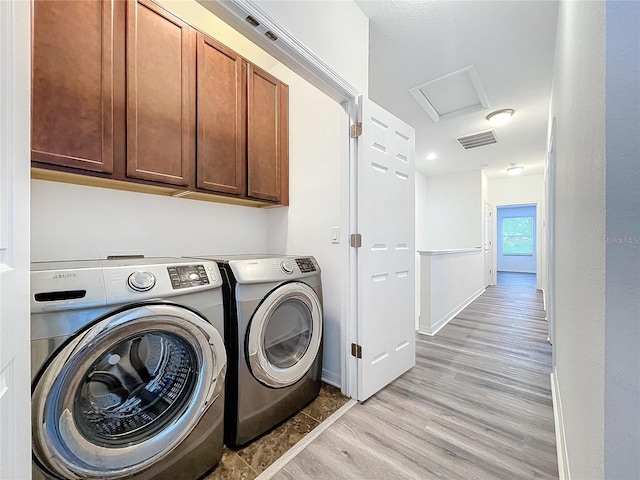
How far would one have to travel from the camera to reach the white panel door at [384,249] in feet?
5.77

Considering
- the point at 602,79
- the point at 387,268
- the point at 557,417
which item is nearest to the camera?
the point at 602,79

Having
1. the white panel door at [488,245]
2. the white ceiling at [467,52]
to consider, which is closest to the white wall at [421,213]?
the white panel door at [488,245]

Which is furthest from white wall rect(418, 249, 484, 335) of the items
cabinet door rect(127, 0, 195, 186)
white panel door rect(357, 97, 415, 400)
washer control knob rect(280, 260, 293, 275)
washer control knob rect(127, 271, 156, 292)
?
washer control knob rect(127, 271, 156, 292)

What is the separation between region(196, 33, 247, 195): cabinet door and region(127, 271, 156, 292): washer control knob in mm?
793

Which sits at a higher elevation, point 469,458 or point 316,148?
point 316,148

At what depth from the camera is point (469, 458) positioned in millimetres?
1314

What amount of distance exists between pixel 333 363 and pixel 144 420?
121 centimetres

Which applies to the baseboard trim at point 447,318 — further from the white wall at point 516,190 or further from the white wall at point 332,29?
the white wall at point 516,190

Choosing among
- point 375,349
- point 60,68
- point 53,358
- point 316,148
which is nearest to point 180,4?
point 60,68

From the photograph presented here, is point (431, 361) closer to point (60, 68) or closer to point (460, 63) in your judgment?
point (460, 63)

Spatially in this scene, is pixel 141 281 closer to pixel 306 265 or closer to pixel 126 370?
pixel 126 370

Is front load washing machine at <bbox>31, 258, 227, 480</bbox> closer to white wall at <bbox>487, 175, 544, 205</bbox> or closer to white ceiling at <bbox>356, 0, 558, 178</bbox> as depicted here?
white ceiling at <bbox>356, 0, 558, 178</bbox>

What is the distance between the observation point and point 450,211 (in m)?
5.98

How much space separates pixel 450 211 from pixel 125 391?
629cm
